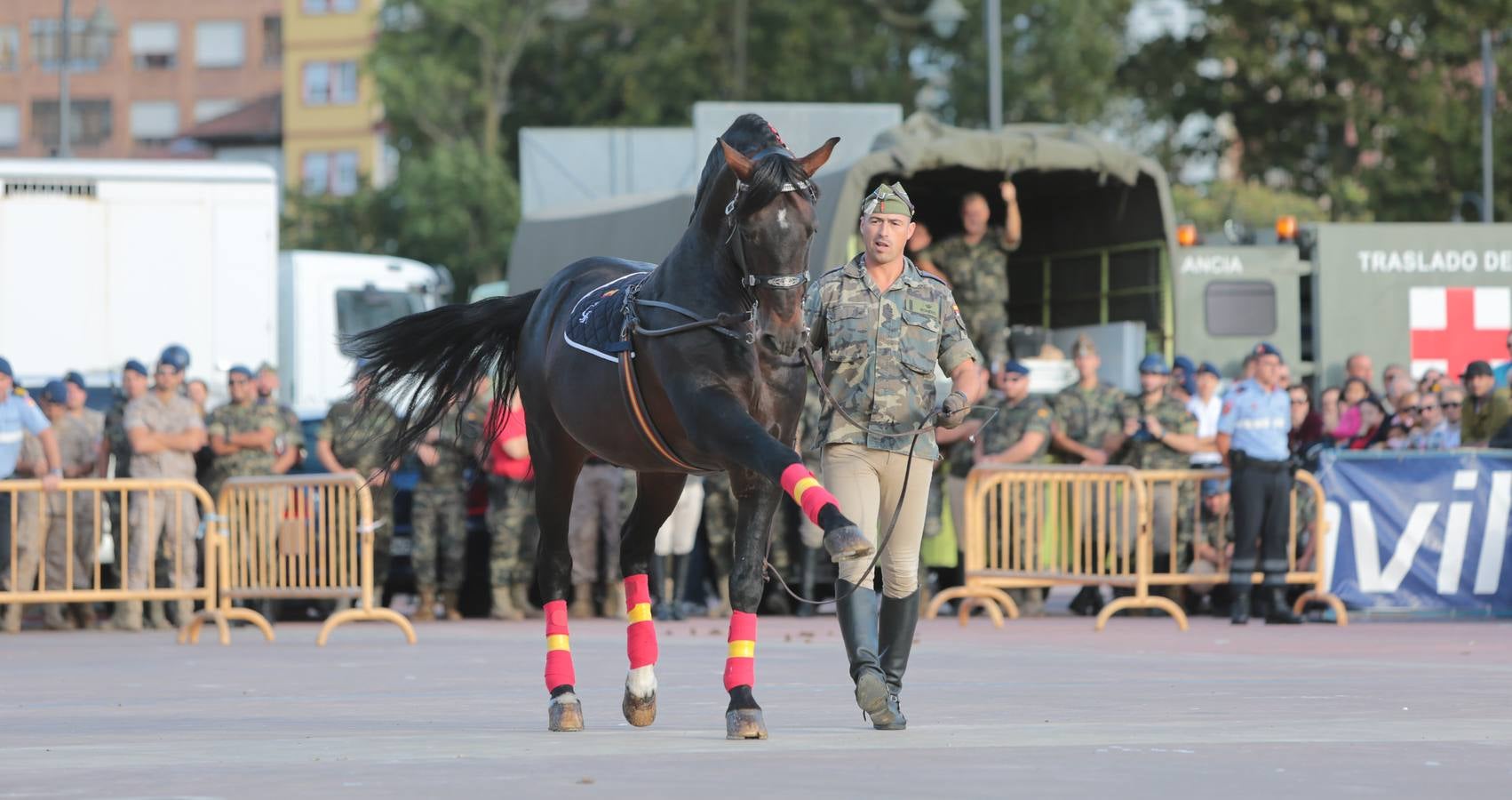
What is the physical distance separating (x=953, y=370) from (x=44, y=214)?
47.4ft

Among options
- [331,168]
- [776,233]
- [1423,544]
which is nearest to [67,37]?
[1423,544]

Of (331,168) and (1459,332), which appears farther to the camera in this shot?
(331,168)

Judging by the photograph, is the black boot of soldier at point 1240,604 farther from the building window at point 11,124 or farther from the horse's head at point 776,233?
the building window at point 11,124

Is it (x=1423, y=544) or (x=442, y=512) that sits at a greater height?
(x=442, y=512)

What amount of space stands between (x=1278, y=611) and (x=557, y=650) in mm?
8812

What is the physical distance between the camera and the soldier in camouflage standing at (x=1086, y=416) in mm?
18531

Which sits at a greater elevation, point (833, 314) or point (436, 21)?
point (436, 21)

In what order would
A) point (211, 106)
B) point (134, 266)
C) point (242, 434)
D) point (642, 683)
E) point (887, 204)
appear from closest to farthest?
point (642, 683) → point (887, 204) → point (242, 434) → point (134, 266) → point (211, 106)

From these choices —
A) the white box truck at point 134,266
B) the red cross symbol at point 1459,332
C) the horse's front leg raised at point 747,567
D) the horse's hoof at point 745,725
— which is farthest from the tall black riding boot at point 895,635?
the red cross symbol at point 1459,332

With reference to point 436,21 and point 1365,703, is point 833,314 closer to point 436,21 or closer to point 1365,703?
point 1365,703

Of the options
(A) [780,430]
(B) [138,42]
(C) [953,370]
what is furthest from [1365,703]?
(B) [138,42]

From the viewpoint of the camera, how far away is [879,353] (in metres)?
9.40

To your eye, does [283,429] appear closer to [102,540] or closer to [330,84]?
[102,540]

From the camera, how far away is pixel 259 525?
16.5 m
